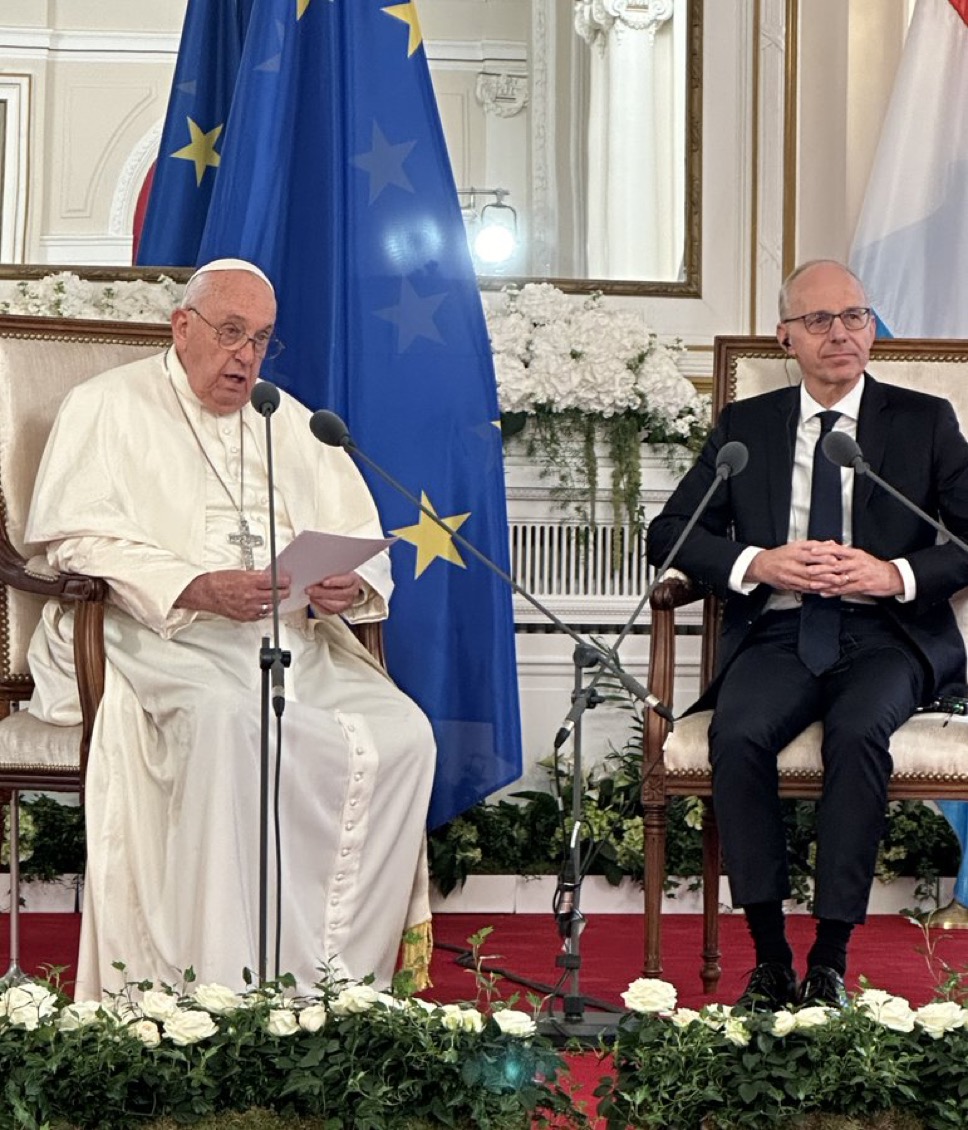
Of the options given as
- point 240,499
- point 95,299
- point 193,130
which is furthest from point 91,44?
point 240,499

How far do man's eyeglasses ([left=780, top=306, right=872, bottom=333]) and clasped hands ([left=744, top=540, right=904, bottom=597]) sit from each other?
55 cm

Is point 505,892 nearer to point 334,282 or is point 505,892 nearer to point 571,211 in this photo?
point 334,282

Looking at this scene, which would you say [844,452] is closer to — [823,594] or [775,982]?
[823,594]

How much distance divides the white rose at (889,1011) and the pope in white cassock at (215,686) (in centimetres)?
136

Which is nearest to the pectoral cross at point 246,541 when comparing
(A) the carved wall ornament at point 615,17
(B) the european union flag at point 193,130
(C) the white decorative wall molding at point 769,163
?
(B) the european union flag at point 193,130

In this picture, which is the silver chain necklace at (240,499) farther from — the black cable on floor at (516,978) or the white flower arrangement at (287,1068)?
the white flower arrangement at (287,1068)

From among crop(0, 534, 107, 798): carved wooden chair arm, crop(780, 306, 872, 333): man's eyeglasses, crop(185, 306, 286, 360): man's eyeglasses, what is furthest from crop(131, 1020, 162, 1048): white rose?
crop(780, 306, 872, 333): man's eyeglasses

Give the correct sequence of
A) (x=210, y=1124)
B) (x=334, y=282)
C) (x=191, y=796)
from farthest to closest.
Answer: (x=334, y=282) → (x=191, y=796) → (x=210, y=1124)

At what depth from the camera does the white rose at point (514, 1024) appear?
2.45 m

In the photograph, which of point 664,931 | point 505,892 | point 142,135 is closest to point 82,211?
point 142,135

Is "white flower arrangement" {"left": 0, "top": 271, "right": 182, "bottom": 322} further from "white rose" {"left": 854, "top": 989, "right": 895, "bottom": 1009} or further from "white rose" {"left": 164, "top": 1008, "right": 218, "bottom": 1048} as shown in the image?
"white rose" {"left": 854, "top": 989, "right": 895, "bottom": 1009}

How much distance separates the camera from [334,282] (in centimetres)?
458

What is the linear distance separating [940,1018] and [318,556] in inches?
62.0

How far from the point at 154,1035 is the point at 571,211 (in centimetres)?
391
